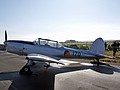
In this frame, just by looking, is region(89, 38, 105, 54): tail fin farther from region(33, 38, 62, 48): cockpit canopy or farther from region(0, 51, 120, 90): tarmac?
region(0, 51, 120, 90): tarmac

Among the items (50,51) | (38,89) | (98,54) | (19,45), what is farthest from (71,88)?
(98,54)

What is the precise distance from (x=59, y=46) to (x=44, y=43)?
121cm

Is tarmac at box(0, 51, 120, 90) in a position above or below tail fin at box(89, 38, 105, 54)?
below

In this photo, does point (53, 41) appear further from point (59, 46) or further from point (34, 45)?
point (34, 45)

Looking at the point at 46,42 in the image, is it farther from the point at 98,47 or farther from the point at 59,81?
the point at 98,47

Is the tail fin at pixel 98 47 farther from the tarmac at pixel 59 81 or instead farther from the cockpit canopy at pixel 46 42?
the tarmac at pixel 59 81

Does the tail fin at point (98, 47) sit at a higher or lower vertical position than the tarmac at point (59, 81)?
higher

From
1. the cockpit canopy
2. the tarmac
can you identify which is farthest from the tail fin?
the tarmac

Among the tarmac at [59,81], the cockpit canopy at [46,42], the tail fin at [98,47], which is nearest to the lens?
the tarmac at [59,81]

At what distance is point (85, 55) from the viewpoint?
43.0ft

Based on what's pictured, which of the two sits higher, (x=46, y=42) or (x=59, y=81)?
(x=46, y=42)

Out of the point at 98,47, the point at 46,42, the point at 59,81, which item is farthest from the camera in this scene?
the point at 98,47

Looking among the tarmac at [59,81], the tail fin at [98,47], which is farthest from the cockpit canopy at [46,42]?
the tail fin at [98,47]

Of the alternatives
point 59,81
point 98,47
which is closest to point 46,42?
point 59,81
